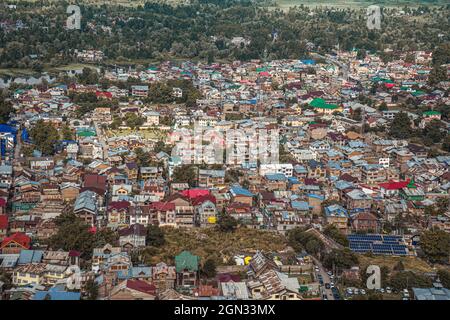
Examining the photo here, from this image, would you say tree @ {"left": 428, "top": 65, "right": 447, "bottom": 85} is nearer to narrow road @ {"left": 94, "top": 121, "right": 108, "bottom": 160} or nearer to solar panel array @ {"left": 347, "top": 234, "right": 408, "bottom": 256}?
narrow road @ {"left": 94, "top": 121, "right": 108, "bottom": 160}

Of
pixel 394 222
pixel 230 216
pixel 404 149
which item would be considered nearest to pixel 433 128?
pixel 404 149

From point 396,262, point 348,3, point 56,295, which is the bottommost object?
point 396,262

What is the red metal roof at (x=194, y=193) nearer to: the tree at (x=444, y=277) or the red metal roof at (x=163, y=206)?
the red metal roof at (x=163, y=206)

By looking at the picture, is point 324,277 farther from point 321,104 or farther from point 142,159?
point 321,104

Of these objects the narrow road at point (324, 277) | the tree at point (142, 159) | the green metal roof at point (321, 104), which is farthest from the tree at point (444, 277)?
the green metal roof at point (321, 104)

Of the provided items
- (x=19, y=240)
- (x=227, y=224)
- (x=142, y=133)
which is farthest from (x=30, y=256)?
(x=142, y=133)

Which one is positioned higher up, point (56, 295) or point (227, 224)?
point (56, 295)
